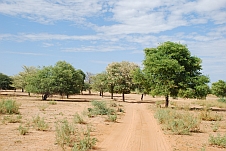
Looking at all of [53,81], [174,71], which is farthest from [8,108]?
[53,81]

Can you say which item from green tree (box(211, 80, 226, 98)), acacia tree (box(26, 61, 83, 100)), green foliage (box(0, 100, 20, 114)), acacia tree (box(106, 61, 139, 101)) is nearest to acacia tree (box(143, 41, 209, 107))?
acacia tree (box(106, 61, 139, 101))

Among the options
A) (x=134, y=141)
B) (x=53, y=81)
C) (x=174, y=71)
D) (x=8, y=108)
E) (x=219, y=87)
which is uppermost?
(x=174, y=71)

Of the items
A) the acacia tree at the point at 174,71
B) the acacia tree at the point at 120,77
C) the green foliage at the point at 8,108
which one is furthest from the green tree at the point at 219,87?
the green foliage at the point at 8,108

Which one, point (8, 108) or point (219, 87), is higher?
point (219, 87)

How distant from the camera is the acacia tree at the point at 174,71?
29.7 meters

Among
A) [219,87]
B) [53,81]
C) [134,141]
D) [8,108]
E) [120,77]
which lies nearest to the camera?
[134,141]

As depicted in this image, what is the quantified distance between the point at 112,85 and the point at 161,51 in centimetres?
2235

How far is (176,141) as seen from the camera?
11.9 m

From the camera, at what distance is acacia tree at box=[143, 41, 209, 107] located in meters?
29.7

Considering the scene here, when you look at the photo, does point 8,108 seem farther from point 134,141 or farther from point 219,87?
point 219,87

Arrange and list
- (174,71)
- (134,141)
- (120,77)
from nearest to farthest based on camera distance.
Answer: (134,141) < (174,71) < (120,77)

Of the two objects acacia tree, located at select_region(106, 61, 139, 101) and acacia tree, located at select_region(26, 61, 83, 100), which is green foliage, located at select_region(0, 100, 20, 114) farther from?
acacia tree, located at select_region(106, 61, 139, 101)

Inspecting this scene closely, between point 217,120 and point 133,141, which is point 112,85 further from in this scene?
point 133,141

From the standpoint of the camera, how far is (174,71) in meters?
30.5
